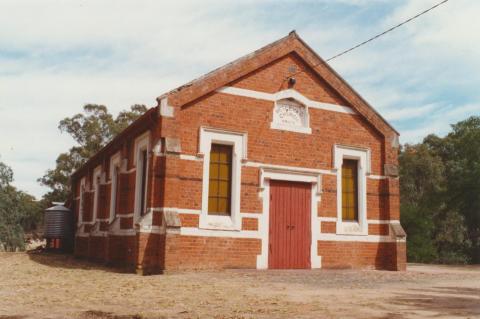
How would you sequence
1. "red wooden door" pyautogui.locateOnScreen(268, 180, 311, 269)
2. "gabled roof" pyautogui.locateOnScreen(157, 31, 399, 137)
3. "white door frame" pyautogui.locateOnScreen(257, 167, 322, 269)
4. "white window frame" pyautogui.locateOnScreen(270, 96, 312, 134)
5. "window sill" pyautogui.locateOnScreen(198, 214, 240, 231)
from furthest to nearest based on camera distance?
"white window frame" pyautogui.locateOnScreen(270, 96, 312, 134), "red wooden door" pyautogui.locateOnScreen(268, 180, 311, 269), "white door frame" pyautogui.locateOnScreen(257, 167, 322, 269), "gabled roof" pyautogui.locateOnScreen(157, 31, 399, 137), "window sill" pyautogui.locateOnScreen(198, 214, 240, 231)

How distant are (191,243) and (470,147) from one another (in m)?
23.1

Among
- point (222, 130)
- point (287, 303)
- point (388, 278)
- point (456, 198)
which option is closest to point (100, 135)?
point (456, 198)

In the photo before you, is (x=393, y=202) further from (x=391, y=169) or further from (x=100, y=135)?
(x=100, y=135)

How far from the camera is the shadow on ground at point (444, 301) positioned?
24.7 ft

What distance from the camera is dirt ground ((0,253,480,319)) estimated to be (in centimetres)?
719

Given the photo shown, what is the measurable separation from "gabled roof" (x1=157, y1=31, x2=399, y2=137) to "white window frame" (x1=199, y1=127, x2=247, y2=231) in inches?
46.5

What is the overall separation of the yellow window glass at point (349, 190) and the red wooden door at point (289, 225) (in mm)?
1512

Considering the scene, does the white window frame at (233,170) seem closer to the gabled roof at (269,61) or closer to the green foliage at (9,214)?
the gabled roof at (269,61)

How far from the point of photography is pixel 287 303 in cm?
809

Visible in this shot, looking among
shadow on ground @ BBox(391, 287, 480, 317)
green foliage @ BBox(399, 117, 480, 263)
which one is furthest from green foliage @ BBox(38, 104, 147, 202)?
shadow on ground @ BBox(391, 287, 480, 317)

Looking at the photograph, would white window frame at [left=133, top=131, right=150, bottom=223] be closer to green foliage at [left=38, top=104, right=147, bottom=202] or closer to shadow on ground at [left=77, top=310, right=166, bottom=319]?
shadow on ground at [left=77, top=310, right=166, bottom=319]

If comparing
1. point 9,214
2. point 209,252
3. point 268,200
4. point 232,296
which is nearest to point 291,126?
point 268,200

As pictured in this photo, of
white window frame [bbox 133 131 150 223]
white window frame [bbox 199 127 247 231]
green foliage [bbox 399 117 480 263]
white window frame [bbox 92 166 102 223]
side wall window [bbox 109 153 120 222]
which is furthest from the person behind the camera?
green foliage [bbox 399 117 480 263]

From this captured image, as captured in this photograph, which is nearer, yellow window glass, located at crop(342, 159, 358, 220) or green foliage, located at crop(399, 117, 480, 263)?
yellow window glass, located at crop(342, 159, 358, 220)
